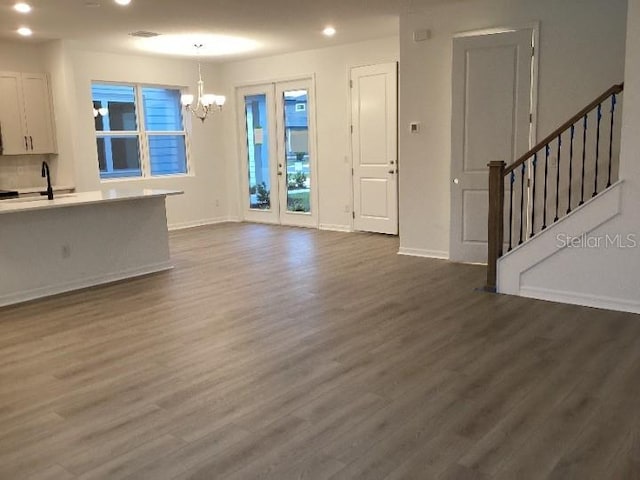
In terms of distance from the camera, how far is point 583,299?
460 centimetres

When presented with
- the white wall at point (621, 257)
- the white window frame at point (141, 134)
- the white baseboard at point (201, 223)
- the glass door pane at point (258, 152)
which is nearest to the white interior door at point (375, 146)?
the glass door pane at point (258, 152)

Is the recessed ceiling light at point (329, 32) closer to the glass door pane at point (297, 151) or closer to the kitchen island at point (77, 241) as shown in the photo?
the glass door pane at point (297, 151)

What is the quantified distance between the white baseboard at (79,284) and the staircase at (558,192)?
3.57 m

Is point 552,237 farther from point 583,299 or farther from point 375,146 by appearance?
point 375,146

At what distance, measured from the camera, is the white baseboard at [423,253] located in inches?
257

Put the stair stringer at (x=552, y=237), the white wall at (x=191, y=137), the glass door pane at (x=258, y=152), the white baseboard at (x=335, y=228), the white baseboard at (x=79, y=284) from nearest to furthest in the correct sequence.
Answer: the stair stringer at (x=552, y=237)
the white baseboard at (x=79, y=284)
the white wall at (x=191, y=137)
the white baseboard at (x=335, y=228)
the glass door pane at (x=258, y=152)

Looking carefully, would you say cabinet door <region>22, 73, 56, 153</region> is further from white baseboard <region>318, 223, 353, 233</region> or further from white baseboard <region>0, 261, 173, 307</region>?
white baseboard <region>318, 223, 353, 233</region>

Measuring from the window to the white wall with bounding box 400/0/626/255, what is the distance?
4.43 m

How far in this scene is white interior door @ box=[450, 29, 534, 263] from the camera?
18.6 feet

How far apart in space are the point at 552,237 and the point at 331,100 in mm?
4728

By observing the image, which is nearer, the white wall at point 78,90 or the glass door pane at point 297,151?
the white wall at point 78,90

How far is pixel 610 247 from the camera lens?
4.43 meters

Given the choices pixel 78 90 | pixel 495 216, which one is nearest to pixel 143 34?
pixel 78 90

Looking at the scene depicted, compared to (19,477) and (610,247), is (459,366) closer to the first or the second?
(610,247)
